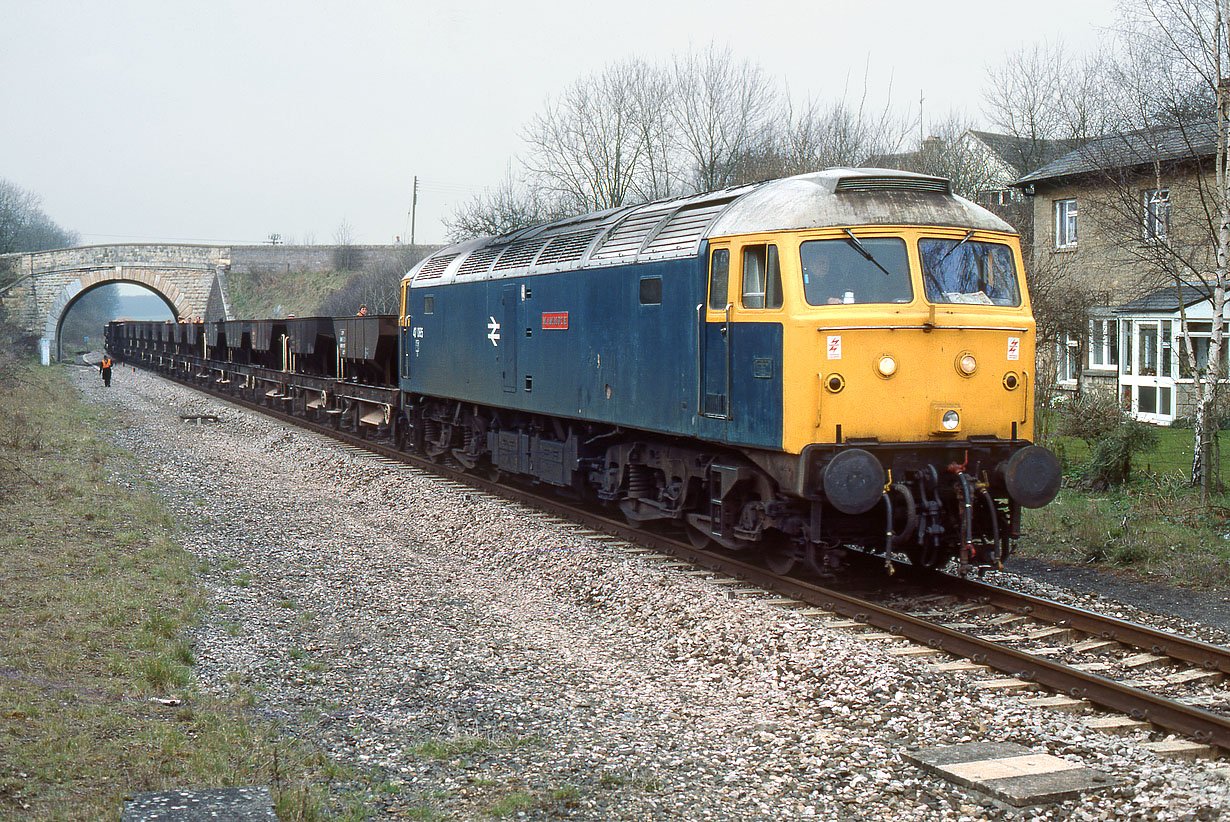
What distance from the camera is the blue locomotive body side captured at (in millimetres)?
9203

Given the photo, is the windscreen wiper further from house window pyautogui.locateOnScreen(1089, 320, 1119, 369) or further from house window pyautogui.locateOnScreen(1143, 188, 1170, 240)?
house window pyautogui.locateOnScreen(1089, 320, 1119, 369)

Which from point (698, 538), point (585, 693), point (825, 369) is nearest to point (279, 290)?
point (698, 538)

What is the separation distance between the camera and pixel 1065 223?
28.9 meters

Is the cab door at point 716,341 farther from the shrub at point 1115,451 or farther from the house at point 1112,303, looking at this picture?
the house at point 1112,303

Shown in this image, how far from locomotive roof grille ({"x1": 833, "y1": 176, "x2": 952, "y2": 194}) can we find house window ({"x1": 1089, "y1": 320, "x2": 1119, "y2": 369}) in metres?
19.2

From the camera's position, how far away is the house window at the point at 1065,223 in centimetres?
2858

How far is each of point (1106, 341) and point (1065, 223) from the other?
3.72m

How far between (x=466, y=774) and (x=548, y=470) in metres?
8.47

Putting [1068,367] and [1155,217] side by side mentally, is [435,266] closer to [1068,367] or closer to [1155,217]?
[1155,217]

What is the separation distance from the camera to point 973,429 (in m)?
8.91

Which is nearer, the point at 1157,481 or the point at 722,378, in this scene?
the point at 722,378

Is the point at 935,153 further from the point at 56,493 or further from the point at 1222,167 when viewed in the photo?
the point at 56,493

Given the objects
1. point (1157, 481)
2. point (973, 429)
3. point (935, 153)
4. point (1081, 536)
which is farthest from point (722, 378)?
point (935, 153)

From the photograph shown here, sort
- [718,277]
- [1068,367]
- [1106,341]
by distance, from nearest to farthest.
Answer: [718,277]
[1106,341]
[1068,367]
